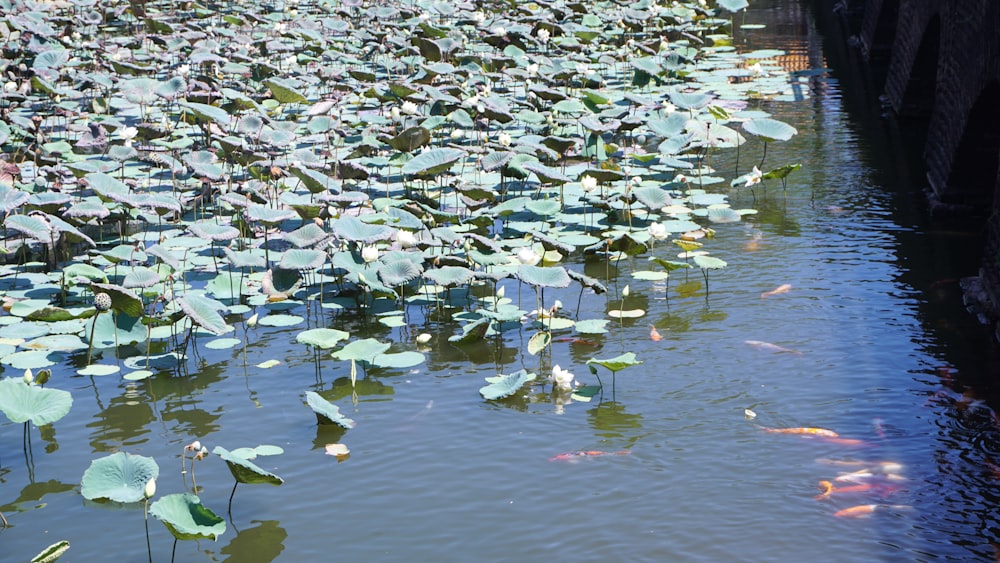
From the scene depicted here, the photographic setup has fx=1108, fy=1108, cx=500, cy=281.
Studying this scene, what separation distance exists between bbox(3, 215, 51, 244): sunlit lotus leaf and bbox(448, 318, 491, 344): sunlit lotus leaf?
7.33 ft

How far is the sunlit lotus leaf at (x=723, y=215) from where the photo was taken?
7.10 m

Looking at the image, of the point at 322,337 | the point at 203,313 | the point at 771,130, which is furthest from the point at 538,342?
the point at 771,130

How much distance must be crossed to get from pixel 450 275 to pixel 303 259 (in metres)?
0.77

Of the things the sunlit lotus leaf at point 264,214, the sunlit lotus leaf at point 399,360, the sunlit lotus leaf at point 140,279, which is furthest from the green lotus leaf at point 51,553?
the sunlit lotus leaf at point 264,214

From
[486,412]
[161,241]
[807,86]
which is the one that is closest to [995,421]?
[486,412]

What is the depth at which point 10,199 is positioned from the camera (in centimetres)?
611

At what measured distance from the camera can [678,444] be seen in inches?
178

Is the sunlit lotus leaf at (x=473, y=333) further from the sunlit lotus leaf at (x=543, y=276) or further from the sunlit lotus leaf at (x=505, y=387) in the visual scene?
the sunlit lotus leaf at (x=505, y=387)

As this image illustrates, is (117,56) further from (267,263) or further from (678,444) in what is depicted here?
(678,444)

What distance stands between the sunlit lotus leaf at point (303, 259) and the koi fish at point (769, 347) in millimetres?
2206

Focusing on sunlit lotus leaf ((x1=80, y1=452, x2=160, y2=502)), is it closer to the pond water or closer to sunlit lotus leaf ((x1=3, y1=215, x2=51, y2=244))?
the pond water

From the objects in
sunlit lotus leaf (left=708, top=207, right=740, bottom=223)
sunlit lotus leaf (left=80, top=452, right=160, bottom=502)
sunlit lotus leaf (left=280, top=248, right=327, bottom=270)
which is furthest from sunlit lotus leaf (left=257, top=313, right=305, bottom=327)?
sunlit lotus leaf (left=708, top=207, right=740, bottom=223)

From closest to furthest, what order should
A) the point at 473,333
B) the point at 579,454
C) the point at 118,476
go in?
the point at 118,476
the point at 579,454
the point at 473,333

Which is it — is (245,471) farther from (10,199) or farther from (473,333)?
(10,199)
